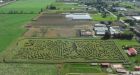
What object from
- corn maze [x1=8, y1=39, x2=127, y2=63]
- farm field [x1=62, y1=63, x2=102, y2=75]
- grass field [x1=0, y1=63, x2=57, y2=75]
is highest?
grass field [x1=0, y1=63, x2=57, y2=75]

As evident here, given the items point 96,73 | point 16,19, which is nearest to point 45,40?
point 96,73

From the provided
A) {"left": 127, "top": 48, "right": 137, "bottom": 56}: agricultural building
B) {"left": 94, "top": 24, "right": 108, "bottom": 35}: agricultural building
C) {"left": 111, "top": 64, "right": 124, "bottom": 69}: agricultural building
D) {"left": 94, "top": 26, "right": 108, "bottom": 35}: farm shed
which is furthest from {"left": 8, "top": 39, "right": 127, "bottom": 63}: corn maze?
{"left": 94, "top": 24, "right": 108, "bottom": 35}: agricultural building

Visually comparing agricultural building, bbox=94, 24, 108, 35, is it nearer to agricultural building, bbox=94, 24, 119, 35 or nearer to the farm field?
agricultural building, bbox=94, 24, 119, 35

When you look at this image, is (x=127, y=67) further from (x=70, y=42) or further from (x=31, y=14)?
(x=31, y=14)

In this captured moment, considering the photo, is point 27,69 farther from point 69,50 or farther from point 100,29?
point 100,29

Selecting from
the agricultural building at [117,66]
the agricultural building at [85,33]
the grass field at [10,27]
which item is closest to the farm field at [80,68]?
the agricultural building at [117,66]

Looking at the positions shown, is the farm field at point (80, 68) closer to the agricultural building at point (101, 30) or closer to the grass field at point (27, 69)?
the grass field at point (27, 69)
